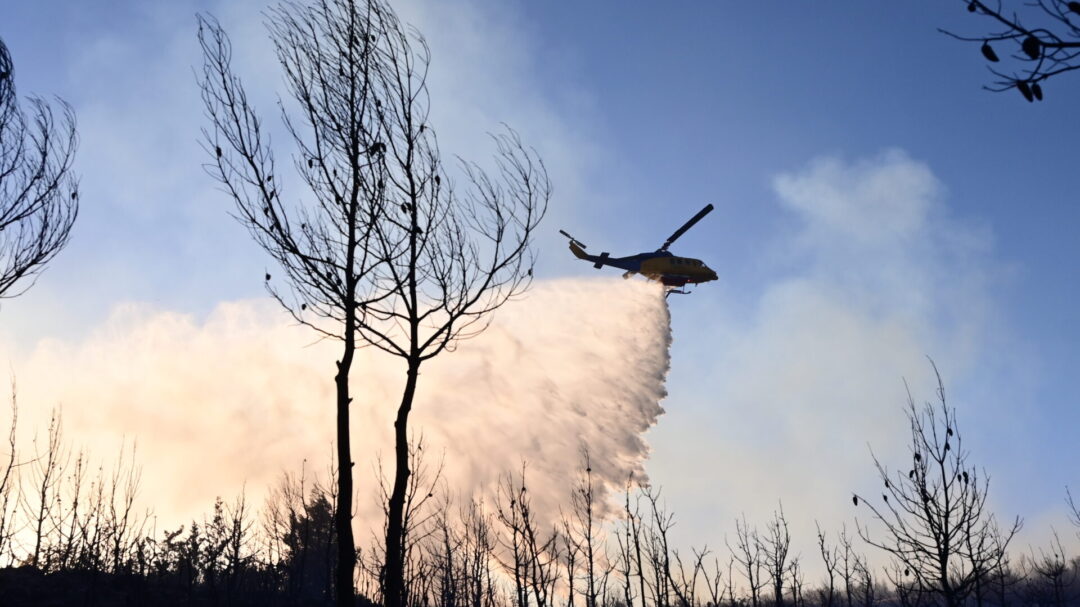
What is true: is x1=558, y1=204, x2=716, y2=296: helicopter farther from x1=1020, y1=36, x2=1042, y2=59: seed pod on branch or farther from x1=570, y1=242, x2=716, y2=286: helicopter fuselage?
x1=1020, y1=36, x2=1042, y2=59: seed pod on branch

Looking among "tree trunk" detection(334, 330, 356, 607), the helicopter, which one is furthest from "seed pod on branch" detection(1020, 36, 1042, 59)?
the helicopter

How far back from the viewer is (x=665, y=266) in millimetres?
62188

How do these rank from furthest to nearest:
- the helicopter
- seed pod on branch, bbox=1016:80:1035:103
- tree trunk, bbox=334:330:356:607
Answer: the helicopter, tree trunk, bbox=334:330:356:607, seed pod on branch, bbox=1016:80:1035:103

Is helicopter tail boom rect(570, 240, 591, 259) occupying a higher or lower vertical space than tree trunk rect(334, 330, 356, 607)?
higher

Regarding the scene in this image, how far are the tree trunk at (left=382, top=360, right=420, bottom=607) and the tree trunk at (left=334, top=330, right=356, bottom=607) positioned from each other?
0.51 metres

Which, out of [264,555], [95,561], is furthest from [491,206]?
[264,555]

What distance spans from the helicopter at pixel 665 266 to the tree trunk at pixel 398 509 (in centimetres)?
5188

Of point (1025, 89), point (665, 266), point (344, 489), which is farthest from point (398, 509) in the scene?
point (665, 266)

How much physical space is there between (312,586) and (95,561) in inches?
937

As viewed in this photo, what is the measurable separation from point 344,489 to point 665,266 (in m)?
53.8

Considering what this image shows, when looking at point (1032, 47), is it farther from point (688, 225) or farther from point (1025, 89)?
point (688, 225)

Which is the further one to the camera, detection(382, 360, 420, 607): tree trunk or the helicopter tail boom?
the helicopter tail boom

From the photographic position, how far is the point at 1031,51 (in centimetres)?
369

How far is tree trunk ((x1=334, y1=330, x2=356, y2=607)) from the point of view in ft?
31.6
